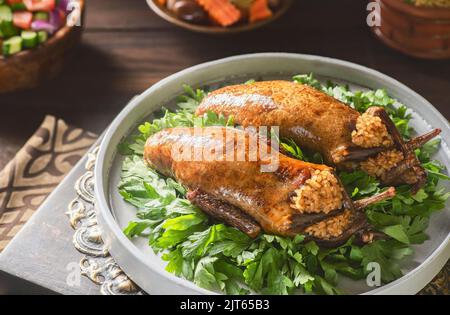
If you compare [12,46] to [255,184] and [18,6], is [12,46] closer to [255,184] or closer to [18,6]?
[18,6]

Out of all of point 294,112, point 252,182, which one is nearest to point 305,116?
point 294,112

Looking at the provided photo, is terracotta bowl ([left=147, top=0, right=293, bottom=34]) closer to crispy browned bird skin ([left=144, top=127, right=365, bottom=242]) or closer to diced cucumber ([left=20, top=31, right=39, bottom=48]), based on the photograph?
diced cucumber ([left=20, top=31, right=39, bottom=48])

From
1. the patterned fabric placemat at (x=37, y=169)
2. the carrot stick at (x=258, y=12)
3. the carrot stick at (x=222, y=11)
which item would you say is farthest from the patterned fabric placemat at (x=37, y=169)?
the carrot stick at (x=258, y=12)

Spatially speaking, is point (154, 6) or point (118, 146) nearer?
point (118, 146)

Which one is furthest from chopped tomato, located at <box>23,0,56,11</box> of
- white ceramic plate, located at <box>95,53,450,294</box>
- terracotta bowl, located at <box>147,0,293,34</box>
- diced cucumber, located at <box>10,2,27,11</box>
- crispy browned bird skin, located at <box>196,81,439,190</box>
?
crispy browned bird skin, located at <box>196,81,439,190</box>
